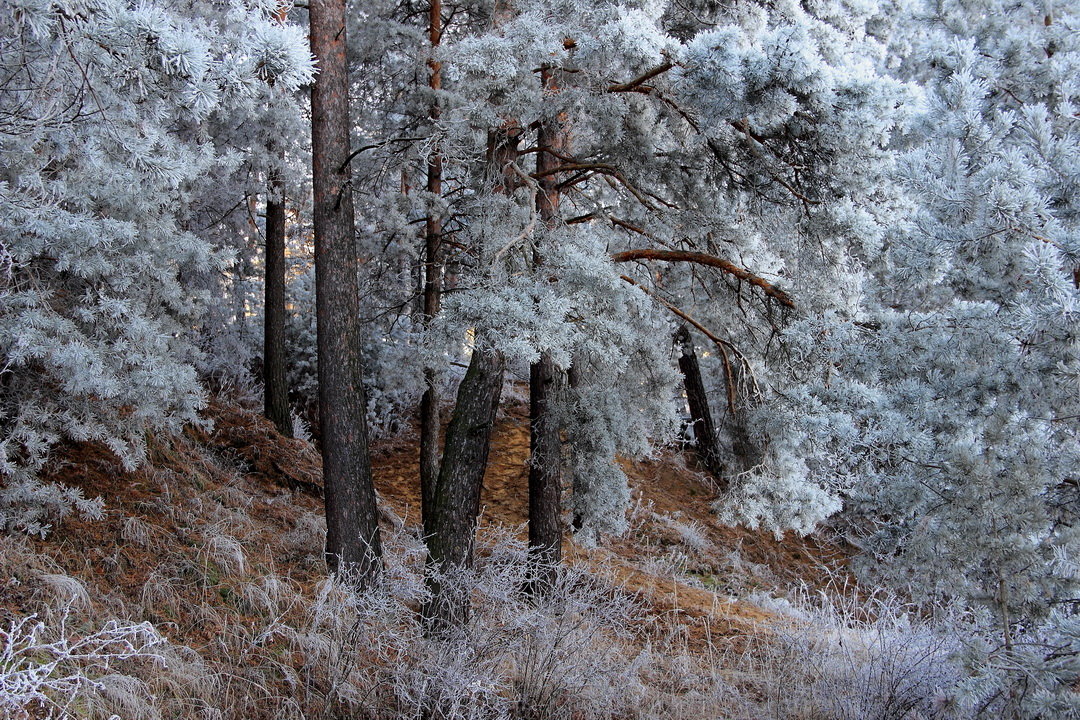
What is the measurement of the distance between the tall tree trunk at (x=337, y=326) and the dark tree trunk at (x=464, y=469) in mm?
556

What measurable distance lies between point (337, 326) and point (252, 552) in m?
2.12

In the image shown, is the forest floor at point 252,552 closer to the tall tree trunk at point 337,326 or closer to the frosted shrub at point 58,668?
the frosted shrub at point 58,668

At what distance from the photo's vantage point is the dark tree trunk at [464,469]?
21.3ft

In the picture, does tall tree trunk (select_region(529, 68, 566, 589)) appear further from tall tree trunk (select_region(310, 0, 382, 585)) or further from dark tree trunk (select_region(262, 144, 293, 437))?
dark tree trunk (select_region(262, 144, 293, 437))

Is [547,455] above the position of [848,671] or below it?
above

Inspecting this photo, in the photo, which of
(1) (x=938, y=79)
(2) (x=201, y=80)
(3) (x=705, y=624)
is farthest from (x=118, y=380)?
(1) (x=938, y=79)

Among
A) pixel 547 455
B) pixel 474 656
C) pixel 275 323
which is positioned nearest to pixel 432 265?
pixel 547 455

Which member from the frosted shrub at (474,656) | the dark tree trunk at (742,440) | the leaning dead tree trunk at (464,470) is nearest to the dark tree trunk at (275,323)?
the leaning dead tree trunk at (464,470)

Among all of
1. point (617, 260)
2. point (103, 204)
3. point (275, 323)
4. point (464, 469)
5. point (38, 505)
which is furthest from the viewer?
point (275, 323)

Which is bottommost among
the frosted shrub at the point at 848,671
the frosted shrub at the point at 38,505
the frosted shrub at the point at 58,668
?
the frosted shrub at the point at 848,671

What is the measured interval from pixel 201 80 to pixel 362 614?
A: 3475 millimetres

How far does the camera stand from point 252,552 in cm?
698

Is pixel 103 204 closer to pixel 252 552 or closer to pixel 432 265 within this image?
pixel 252 552

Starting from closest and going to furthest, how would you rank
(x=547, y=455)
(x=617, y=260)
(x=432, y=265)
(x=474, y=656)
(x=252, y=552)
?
(x=474, y=656), (x=252, y=552), (x=617, y=260), (x=547, y=455), (x=432, y=265)
